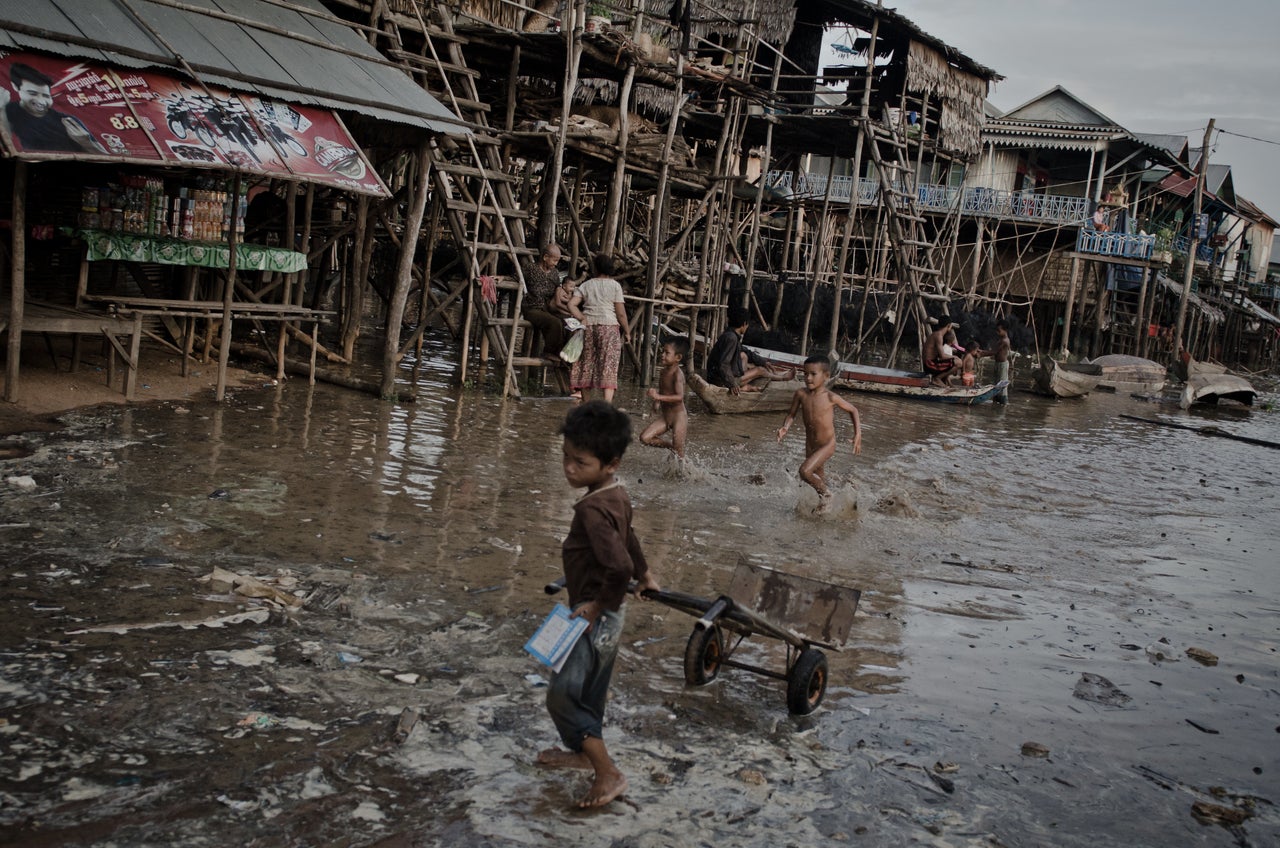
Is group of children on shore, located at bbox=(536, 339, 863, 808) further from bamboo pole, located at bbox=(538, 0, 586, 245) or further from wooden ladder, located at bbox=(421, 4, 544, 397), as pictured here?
bamboo pole, located at bbox=(538, 0, 586, 245)

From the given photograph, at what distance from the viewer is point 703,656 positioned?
4637mm

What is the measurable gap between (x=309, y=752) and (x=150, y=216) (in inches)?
303

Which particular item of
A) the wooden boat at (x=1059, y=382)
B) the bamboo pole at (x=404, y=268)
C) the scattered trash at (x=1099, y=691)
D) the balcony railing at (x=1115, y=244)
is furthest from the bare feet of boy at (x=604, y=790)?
the balcony railing at (x=1115, y=244)

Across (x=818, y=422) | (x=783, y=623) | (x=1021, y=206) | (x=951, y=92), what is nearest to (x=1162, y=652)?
(x=783, y=623)

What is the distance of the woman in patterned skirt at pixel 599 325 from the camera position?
36.6 ft

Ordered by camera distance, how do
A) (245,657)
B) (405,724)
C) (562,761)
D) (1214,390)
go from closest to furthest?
(562,761)
(405,724)
(245,657)
(1214,390)

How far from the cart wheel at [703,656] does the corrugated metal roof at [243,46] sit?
6.65m

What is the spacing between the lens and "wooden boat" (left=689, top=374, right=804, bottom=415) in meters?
13.9

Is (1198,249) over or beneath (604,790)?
over

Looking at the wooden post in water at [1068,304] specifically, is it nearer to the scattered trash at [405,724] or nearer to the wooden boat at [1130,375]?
the wooden boat at [1130,375]

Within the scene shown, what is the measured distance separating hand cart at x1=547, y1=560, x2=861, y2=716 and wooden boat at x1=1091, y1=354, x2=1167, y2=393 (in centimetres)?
A: 2563

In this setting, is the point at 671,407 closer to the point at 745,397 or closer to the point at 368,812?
the point at 745,397

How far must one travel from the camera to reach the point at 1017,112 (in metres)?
35.4

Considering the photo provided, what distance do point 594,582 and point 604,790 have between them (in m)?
0.71
